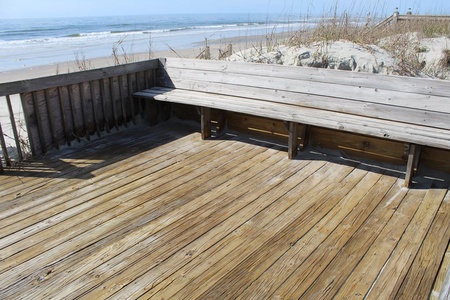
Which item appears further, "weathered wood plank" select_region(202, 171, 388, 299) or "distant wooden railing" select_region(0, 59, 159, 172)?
"distant wooden railing" select_region(0, 59, 159, 172)

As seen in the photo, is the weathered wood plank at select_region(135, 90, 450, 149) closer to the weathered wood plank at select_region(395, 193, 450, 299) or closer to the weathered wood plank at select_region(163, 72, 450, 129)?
the weathered wood plank at select_region(163, 72, 450, 129)

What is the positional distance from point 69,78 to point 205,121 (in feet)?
4.79

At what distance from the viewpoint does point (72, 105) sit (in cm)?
418

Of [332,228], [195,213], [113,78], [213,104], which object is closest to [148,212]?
[195,213]

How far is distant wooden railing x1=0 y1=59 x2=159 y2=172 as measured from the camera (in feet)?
12.3

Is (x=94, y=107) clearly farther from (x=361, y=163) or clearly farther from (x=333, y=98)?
(x=361, y=163)

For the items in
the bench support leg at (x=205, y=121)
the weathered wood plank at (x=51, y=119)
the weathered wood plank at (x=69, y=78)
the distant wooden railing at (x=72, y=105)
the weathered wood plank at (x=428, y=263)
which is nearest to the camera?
the weathered wood plank at (x=428, y=263)

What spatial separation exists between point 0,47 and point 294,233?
1997 cm

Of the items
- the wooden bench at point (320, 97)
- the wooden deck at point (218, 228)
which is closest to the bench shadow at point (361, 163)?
the wooden deck at point (218, 228)

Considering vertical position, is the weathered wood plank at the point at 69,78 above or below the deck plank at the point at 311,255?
above

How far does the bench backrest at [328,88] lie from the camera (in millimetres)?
3236

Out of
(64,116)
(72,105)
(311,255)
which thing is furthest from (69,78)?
(311,255)

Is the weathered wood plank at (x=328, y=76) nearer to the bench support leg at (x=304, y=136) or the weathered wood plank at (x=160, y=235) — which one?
the bench support leg at (x=304, y=136)

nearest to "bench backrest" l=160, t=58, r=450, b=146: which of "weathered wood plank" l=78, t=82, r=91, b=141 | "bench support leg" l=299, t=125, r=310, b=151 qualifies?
"bench support leg" l=299, t=125, r=310, b=151
